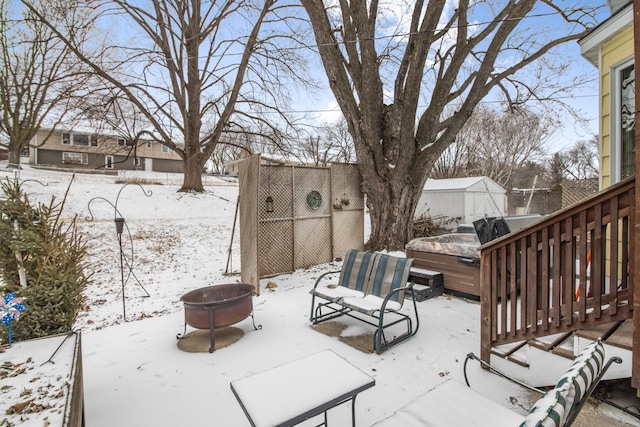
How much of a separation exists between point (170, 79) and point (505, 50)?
1222 cm

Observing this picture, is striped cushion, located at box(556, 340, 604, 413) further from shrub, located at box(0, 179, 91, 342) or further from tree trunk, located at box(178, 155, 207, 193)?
tree trunk, located at box(178, 155, 207, 193)

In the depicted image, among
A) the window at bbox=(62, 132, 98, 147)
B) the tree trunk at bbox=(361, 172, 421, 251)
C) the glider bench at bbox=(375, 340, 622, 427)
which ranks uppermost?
the window at bbox=(62, 132, 98, 147)

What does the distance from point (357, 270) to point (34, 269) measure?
127 inches

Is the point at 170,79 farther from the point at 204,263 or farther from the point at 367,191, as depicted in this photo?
the point at 367,191

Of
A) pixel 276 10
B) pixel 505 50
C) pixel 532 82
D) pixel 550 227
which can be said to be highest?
pixel 276 10

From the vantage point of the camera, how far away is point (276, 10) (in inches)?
418

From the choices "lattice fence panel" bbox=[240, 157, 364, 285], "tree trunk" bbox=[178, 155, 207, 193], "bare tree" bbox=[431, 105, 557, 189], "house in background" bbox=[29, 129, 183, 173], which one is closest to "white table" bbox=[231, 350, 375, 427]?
"lattice fence panel" bbox=[240, 157, 364, 285]

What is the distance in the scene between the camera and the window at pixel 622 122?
3352 millimetres

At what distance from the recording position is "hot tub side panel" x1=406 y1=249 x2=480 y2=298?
181 inches

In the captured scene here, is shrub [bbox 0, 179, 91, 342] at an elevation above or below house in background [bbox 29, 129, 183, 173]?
below

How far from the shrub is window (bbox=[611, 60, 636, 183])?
5.53 metres

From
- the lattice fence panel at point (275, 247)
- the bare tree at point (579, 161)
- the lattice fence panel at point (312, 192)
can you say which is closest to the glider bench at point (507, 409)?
the lattice fence panel at point (275, 247)

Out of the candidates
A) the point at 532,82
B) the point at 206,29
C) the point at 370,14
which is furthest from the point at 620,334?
the point at 206,29

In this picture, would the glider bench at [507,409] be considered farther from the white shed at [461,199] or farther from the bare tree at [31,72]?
the bare tree at [31,72]
